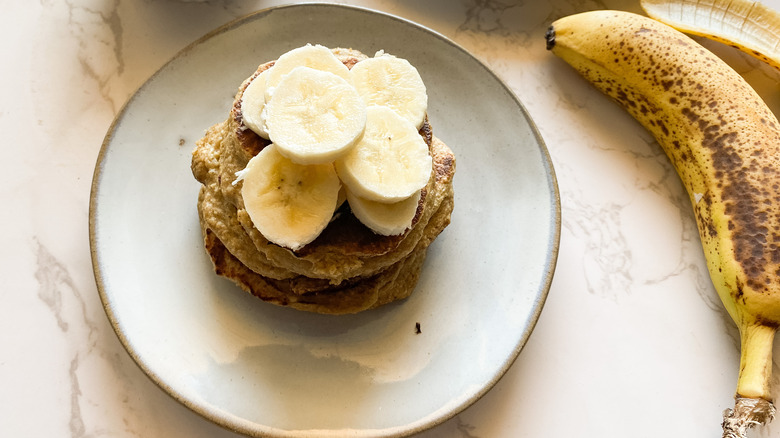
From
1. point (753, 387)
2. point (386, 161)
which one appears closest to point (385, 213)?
point (386, 161)

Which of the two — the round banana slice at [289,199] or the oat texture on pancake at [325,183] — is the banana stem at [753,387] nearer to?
the oat texture on pancake at [325,183]

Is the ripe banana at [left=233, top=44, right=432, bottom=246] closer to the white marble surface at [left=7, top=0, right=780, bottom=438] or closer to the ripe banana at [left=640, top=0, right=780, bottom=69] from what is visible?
the white marble surface at [left=7, top=0, right=780, bottom=438]

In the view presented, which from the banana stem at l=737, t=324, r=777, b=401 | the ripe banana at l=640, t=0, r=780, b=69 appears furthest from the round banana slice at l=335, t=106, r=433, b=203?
the ripe banana at l=640, t=0, r=780, b=69

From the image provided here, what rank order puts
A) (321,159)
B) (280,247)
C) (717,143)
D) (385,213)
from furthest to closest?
1. (717,143)
2. (280,247)
3. (385,213)
4. (321,159)

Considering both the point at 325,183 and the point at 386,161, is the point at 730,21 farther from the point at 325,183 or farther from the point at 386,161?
the point at 325,183

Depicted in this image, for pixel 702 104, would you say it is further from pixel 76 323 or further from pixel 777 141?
pixel 76 323

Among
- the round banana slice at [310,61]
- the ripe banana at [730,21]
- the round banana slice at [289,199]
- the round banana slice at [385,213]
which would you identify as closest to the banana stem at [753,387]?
the ripe banana at [730,21]

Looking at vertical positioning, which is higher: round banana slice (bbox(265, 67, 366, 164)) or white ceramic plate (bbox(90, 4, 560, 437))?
round banana slice (bbox(265, 67, 366, 164))

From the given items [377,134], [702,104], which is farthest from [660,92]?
[377,134]
